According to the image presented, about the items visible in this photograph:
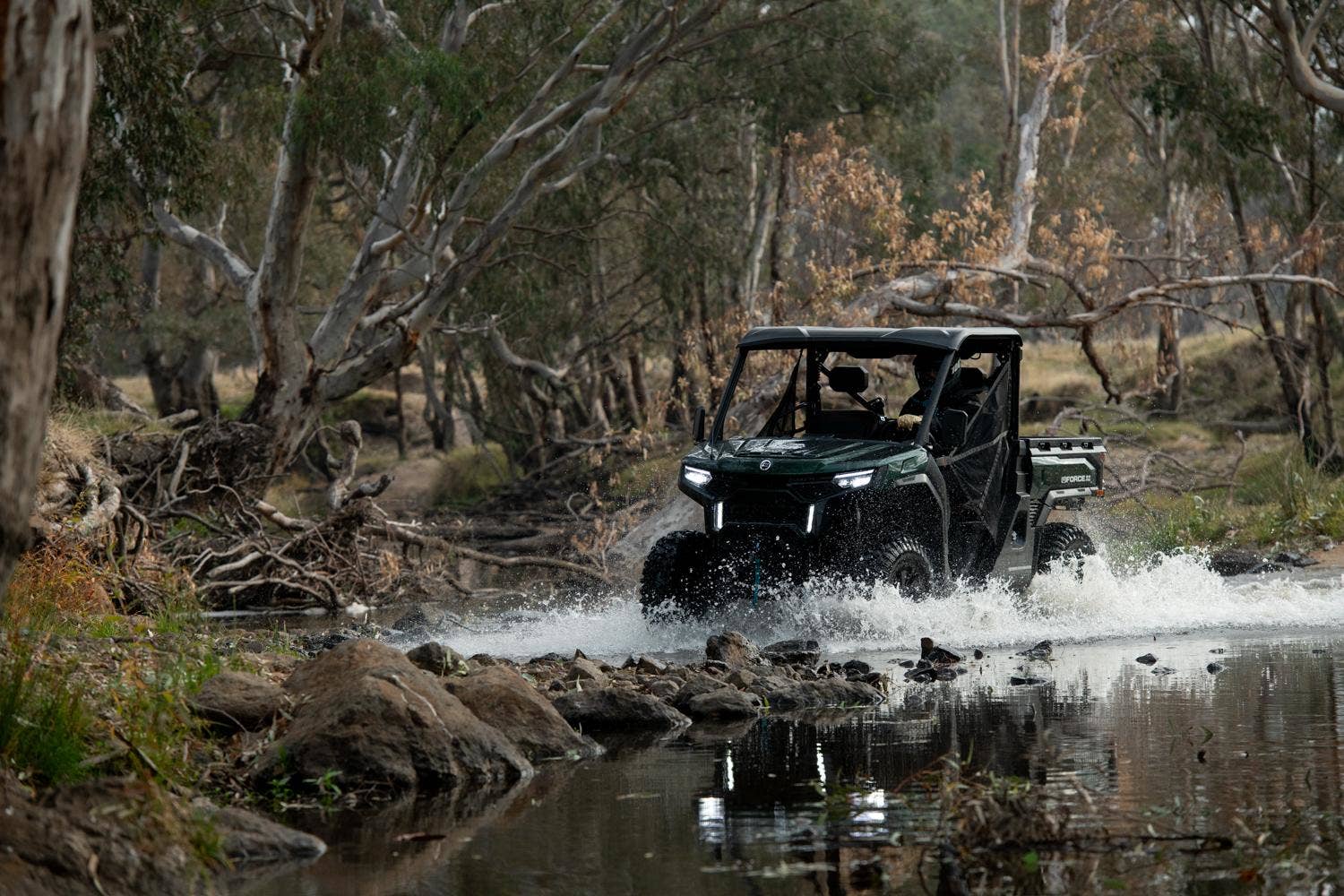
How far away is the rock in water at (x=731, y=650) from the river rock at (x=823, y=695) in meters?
0.99

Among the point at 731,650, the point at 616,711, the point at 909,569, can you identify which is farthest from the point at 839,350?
the point at 616,711

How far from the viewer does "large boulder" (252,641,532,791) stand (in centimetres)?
703

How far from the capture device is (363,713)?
23.4ft

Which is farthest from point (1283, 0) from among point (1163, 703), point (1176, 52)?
point (1163, 703)

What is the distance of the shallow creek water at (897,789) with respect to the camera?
17.3 feet

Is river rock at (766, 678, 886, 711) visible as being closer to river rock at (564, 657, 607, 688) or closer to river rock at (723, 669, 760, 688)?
river rock at (723, 669, 760, 688)

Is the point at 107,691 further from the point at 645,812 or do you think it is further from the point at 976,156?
the point at 976,156

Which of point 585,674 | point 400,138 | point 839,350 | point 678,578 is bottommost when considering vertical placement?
point 585,674

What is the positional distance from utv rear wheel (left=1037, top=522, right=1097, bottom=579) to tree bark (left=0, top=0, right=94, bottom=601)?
1008cm

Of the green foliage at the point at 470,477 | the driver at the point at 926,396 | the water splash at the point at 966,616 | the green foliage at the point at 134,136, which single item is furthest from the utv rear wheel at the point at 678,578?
the green foliage at the point at 470,477

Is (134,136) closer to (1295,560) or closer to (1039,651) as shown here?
(1039,651)

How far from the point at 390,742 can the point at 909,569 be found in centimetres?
566

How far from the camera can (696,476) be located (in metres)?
12.3

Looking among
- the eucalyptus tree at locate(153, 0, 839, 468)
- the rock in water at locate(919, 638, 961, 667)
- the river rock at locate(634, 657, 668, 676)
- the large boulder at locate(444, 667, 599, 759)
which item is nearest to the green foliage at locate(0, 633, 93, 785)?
the large boulder at locate(444, 667, 599, 759)
